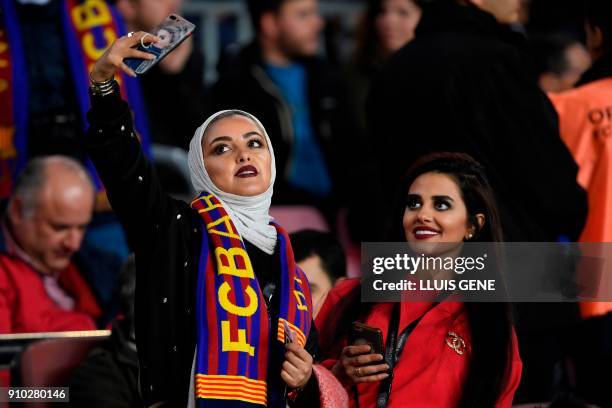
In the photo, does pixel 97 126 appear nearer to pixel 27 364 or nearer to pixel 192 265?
pixel 192 265

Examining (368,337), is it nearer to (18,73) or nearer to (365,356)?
(365,356)

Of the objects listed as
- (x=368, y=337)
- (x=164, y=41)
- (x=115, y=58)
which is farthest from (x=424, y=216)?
(x=115, y=58)

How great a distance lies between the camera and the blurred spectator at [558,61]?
6332mm

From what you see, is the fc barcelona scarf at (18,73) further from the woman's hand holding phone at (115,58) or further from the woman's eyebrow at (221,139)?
the woman's hand holding phone at (115,58)

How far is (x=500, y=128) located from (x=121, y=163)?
1.58 m

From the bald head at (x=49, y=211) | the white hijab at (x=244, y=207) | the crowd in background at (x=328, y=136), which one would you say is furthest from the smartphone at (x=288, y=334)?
the bald head at (x=49, y=211)

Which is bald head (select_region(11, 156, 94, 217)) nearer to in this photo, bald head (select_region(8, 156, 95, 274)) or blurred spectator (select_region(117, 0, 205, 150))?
bald head (select_region(8, 156, 95, 274))

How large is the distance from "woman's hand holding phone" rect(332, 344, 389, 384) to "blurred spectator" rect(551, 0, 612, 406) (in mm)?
1242

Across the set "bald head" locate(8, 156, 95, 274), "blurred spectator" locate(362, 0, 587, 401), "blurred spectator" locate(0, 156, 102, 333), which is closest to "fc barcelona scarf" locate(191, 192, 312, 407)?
"blurred spectator" locate(362, 0, 587, 401)

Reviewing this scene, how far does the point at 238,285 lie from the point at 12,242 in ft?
6.49

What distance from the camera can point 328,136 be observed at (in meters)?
6.29

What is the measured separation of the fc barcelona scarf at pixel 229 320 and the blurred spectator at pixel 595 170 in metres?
1.55

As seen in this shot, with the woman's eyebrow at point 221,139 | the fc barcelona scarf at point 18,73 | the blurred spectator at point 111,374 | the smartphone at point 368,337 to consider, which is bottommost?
the blurred spectator at point 111,374

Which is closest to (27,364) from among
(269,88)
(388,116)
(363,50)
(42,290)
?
(42,290)
